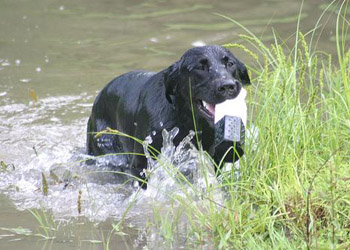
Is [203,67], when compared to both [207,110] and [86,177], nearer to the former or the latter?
[207,110]

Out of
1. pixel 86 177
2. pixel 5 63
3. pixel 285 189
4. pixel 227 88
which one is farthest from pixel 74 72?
pixel 285 189

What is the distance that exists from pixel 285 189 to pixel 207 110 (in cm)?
88

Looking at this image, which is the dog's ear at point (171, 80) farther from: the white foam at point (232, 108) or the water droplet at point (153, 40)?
the water droplet at point (153, 40)

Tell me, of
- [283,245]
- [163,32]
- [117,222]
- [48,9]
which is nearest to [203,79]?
[117,222]

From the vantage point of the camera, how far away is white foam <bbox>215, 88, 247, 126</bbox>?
4734 mm

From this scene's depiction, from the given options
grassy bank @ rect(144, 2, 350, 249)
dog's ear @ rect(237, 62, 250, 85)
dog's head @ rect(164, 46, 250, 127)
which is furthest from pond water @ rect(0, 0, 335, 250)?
dog's ear @ rect(237, 62, 250, 85)

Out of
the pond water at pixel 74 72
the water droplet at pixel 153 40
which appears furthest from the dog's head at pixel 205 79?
the water droplet at pixel 153 40

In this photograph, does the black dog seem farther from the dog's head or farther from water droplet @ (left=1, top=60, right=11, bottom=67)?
water droplet @ (left=1, top=60, right=11, bottom=67)

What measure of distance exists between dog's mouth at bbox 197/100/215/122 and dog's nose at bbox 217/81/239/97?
18cm

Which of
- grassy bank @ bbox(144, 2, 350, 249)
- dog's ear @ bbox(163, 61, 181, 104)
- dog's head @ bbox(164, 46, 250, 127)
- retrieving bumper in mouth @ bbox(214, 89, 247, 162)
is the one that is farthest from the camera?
dog's ear @ bbox(163, 61, 181, 104)

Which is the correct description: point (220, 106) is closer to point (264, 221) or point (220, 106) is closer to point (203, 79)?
point (203, 79)

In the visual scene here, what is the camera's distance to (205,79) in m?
4.91

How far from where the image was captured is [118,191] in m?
5.72

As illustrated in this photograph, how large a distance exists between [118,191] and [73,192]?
343mm
